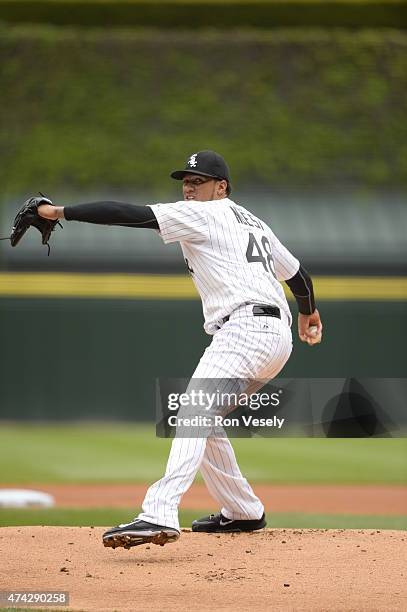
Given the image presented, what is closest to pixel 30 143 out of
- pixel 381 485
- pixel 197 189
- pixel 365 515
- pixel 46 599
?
pixel 381 485

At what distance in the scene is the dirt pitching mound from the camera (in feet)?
9.61

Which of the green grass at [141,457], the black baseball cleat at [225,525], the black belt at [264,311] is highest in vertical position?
the black belt at [264,311]

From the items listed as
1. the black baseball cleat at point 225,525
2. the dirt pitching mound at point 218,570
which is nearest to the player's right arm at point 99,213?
the dirt pitching mound at point 218,570

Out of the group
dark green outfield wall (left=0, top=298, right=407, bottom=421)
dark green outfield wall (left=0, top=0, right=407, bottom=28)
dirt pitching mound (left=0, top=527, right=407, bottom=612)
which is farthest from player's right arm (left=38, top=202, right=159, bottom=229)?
dark green outfield wall (left=0, top=0, right=407, bottom=28)

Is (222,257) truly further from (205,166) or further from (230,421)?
(230,421)

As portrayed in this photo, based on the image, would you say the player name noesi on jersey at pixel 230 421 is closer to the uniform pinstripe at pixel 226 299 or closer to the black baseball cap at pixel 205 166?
the uniform pinstripe at pixel 226 299

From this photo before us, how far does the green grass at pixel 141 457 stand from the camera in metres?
8.18

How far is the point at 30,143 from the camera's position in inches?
605

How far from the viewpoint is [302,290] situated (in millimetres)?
3996

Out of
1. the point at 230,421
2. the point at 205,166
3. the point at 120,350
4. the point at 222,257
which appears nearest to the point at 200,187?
the point at 205,166

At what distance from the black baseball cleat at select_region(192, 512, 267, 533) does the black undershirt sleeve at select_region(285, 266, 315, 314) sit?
2.64ft

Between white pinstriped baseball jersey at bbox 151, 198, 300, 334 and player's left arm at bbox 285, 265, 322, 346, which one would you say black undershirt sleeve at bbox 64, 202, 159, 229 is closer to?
white pinstriped baseball jersey at bbox 151, 198, 300, 334

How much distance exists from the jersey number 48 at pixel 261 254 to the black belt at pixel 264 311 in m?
0.14

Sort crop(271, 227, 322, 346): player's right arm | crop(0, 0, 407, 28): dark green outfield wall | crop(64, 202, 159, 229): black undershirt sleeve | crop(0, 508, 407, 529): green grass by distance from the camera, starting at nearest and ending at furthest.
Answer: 1. crop(64, 202, 159, 229): black undershirt sleeve
2. crop(271, 227, 322, 346): player's right arm
3. crop(0, 508, 407, 529): green grass
4. crop(0, 0, 407, 28): dark green outfield wall
